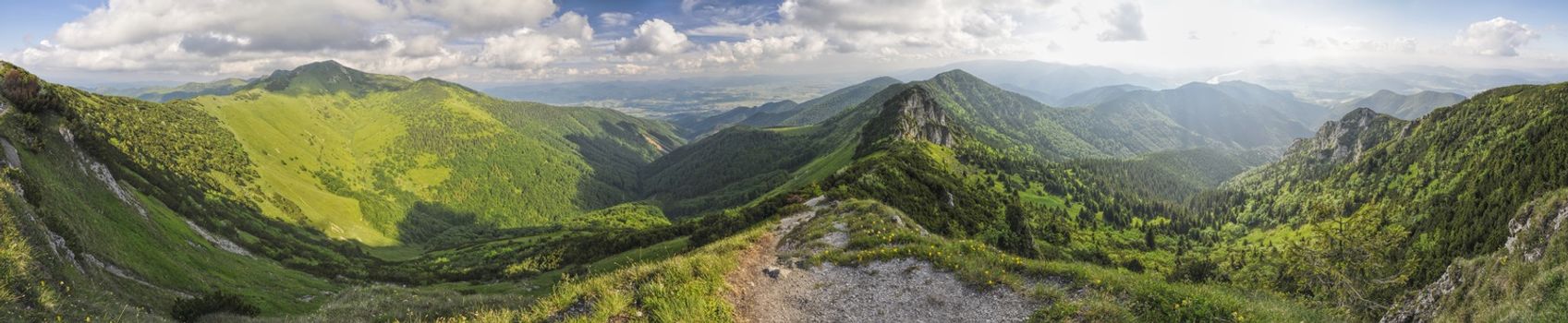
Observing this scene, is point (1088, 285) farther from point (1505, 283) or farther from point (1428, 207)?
point (1428, 207)

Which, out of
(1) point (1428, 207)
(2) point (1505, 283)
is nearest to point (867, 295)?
(2) point (1505, 283)

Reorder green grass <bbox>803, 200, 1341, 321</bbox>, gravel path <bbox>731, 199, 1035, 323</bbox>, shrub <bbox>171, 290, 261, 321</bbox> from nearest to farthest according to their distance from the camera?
green grass <bbox>803, 200, 1341, 321</bbox>, gravel path <bbox>731, 199, 1035, 323</bbox>, shrub <bbox>171, 290, 261, 321</bbox>

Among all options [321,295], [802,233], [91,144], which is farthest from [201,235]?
[802,233]

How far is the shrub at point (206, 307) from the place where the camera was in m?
23.0

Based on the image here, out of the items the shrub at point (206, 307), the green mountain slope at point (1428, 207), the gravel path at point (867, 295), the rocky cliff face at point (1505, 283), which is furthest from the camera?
the green mountain slope at point (1428, 207)

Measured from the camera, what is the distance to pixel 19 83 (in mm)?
61125

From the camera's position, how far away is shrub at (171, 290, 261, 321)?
23016mm

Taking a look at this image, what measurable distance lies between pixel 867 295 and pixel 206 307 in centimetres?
3050

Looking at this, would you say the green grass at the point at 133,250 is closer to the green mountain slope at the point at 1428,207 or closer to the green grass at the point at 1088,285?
the green grass at the point at 1088,285

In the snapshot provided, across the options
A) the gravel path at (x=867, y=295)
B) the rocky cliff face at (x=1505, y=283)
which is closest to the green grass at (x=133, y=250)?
the gravel path at (x=867, y=295)

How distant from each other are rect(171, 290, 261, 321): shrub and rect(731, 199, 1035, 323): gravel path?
24.2m

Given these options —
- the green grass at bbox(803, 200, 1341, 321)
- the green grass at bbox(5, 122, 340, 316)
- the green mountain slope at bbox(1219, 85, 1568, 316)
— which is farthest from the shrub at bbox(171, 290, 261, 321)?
the green mountain slope at bbox(1219, 85, 1568, 316)

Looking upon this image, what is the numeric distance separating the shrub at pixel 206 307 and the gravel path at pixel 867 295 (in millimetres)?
24206

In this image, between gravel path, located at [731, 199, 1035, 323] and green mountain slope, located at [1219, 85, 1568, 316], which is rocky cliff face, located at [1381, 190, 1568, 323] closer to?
green mountain slope, located at [1219, 85, 1568, 316]
